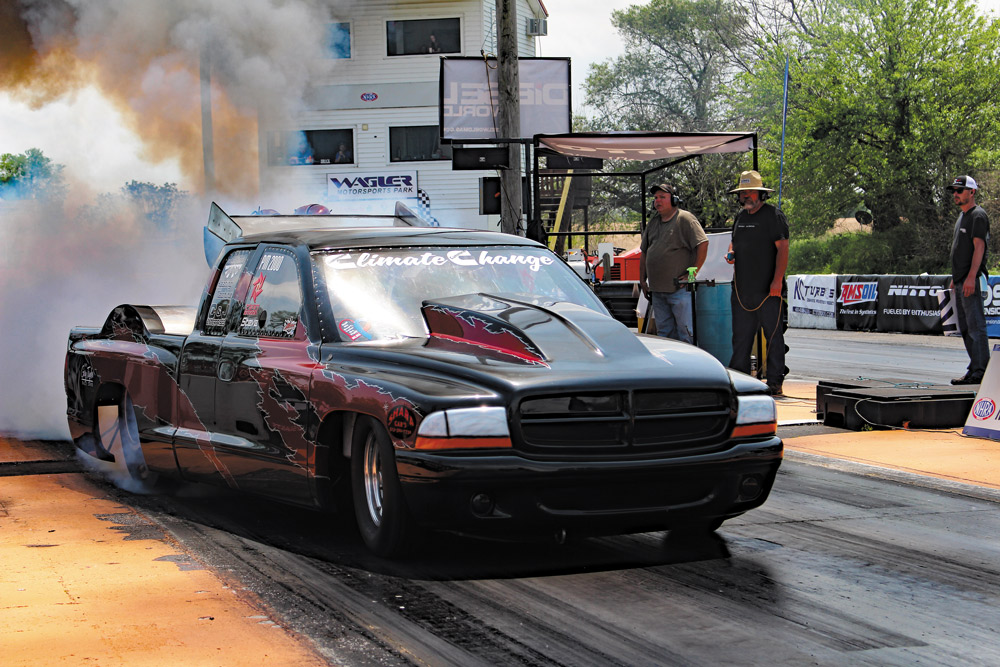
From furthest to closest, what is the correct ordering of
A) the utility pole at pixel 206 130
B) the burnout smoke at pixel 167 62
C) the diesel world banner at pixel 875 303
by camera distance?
the utility pole at pixel 206 130
the burnout smoke at pixel 167 62
the diesel world banner at pixel 875 303

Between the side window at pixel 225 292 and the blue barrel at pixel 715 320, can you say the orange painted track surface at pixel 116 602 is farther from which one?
the blue barrel at pixel 715 320

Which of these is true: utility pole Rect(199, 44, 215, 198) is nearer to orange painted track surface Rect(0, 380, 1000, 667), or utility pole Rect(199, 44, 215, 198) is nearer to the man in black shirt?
the man in black shirt

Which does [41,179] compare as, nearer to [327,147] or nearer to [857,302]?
[327,147]

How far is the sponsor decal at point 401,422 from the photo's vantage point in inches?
179

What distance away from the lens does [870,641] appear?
3877 millimetres

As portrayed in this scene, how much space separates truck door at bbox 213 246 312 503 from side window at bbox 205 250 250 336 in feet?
0.52

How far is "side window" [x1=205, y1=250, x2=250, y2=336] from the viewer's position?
6147 millimetres

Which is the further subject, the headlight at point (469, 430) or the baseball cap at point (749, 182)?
the baseball cap at point (749, 182)

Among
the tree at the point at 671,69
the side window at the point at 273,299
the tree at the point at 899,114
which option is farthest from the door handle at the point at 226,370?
the tree at the point at 671,69

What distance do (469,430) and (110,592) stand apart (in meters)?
1.48

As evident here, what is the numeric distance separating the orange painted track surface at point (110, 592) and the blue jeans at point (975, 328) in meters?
3.90

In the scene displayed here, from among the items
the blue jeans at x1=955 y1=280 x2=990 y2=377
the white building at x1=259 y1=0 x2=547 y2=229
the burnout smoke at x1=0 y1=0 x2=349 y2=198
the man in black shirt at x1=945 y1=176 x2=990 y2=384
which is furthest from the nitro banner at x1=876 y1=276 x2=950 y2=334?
the white building at x1=259 y1=0 x2=547 y2=229

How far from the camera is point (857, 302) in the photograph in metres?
24.5

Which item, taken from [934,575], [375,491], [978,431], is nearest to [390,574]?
[375,491]
